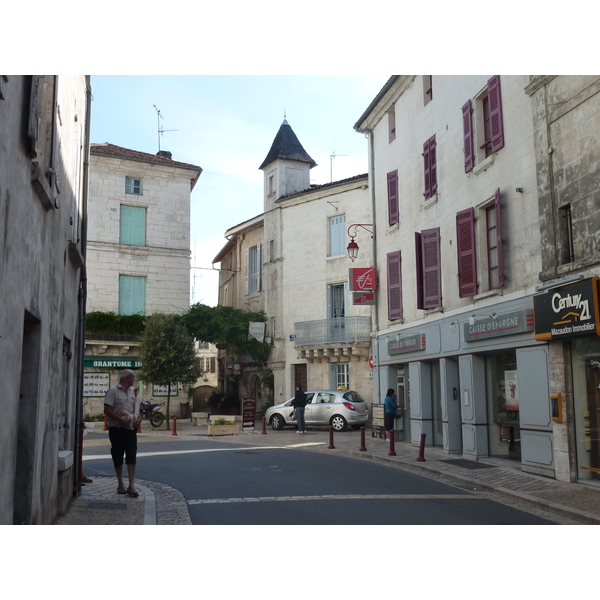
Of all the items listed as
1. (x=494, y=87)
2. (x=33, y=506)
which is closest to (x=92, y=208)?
(x=494, y=87)

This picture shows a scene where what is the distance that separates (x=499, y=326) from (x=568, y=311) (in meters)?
2.54

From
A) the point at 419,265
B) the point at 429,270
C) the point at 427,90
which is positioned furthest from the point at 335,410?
the point at 427,90

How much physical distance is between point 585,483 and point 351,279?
11088 millimetres

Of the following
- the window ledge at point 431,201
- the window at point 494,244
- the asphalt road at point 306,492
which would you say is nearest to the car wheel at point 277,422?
the asphalt road at point 306,492

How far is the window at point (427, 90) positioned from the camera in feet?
60.5

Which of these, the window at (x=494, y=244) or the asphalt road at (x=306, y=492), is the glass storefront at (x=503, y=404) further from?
the asphalt road at (x=306, y=492)

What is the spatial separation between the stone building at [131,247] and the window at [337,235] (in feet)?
28.1

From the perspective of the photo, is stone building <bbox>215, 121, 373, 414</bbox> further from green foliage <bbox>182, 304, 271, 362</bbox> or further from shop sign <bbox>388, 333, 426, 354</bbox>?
shop sign <bbox>388, 333, 426, 354</bbox>

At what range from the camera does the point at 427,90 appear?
18.6 meters

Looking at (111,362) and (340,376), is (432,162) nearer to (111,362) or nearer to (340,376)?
(340,376)

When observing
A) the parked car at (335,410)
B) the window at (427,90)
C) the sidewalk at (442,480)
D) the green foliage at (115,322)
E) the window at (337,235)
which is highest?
the window at (427,90)

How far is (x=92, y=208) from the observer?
112 feet

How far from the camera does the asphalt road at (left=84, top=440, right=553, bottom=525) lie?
27.1 ft

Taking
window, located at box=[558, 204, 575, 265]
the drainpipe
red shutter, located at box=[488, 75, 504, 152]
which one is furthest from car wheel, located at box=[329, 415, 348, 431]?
the drainpipe
